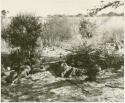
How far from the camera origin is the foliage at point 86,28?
7.79 feet

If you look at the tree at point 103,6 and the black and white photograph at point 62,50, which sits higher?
the tree at point 103,6

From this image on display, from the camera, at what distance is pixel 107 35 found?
2.36 metres

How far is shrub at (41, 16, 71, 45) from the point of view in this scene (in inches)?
94.6

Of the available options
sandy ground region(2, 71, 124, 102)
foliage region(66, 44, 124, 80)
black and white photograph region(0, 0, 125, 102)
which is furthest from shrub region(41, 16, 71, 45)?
sandy ground region(2, 71, 124, 102)

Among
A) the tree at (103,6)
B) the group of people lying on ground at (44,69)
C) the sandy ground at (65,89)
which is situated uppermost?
the tree at (103,6)

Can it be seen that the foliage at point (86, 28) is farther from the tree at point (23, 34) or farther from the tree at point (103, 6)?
the tree at point (23, 34)

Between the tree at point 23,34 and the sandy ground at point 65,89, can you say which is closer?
the sandy ground at point 65,89

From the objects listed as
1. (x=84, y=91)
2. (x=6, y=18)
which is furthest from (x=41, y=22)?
(x=84, y=91)

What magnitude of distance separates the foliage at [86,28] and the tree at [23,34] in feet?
1.02

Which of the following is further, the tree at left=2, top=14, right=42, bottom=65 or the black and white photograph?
the tree at left=2, top=14, right=42, bottom=65

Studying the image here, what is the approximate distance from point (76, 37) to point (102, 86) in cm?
39

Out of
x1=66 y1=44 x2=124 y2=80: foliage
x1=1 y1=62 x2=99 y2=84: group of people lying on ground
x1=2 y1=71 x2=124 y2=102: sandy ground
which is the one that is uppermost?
x1=66 y1=44 x2=124 y2=80: foliage

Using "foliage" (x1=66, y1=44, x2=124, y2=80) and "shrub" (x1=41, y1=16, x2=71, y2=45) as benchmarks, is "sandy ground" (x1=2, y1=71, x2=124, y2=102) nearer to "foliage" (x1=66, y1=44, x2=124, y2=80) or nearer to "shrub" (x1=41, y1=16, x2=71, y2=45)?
"foliage" (x1=66, y1=44, x2=124, y2=80)

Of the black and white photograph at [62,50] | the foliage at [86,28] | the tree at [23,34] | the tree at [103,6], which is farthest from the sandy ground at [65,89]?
the tree at [103,6]
